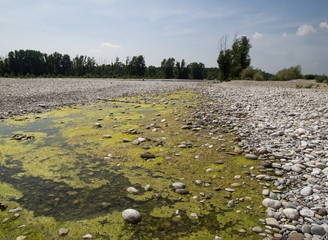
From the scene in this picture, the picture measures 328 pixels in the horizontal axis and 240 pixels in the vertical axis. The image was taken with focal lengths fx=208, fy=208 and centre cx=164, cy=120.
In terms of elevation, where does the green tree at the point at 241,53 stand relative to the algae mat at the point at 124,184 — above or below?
above

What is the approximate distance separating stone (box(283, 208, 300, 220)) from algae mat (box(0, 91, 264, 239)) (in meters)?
0.33

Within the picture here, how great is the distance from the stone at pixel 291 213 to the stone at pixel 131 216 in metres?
2.07

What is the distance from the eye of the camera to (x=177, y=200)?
11.3 ft

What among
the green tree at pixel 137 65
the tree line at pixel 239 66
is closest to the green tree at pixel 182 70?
the green tree at pixel 137 65

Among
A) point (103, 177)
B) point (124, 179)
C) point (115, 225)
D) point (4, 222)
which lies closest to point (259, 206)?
Result: point (115, 225)

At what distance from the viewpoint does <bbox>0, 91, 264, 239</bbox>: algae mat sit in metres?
2.84

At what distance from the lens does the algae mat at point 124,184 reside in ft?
9.32

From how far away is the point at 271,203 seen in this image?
3184 mm

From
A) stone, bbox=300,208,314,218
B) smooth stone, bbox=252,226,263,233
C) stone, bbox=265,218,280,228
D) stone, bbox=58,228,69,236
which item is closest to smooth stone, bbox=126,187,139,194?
stone, bbox=58,228,69,236

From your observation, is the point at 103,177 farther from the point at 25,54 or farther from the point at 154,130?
the point at 25,54

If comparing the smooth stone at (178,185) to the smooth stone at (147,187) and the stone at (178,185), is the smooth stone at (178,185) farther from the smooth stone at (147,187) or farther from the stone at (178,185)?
the smooth stone at (147,187)

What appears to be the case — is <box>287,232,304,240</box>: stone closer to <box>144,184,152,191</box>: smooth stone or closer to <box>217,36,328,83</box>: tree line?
<box>144,184,152,191</box>: smooth stone

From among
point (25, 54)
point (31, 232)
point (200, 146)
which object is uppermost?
point (25, 54)

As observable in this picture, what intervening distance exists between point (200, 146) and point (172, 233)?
321cm
